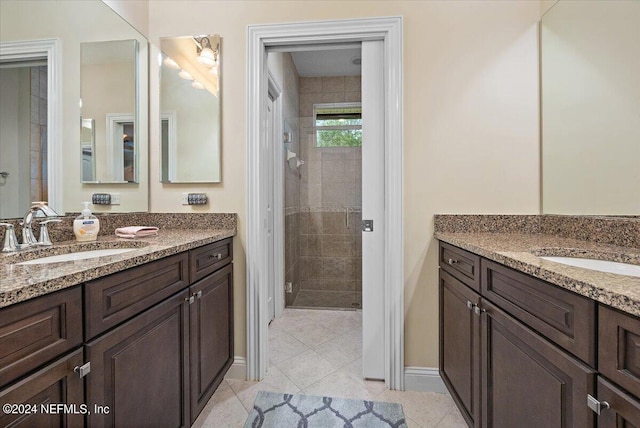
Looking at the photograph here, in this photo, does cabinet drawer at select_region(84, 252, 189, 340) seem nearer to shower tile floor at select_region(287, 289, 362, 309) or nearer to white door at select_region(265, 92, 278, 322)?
white door at select_region(265, 92, 278, 322)

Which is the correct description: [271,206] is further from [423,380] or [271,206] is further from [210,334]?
[423,380]

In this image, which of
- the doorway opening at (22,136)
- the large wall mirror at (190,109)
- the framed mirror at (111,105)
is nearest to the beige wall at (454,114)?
the large wall mirror at (190,109)

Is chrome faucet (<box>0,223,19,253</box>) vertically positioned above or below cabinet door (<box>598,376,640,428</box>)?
above

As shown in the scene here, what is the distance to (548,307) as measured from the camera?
0.82 m

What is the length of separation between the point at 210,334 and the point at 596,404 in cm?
146

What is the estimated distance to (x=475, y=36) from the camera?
1.72 m

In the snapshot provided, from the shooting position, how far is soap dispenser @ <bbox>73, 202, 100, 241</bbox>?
136cm

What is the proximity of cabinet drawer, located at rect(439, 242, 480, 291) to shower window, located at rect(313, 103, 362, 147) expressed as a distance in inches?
85.3

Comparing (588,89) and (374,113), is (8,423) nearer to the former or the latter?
(374,113)

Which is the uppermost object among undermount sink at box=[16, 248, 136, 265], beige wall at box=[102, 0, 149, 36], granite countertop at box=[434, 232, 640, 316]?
beige wall at box=[102, 0, 149, 36]

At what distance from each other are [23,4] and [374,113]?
1.65 meters

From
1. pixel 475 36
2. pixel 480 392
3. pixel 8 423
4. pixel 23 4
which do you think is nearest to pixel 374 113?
pixel 475 36

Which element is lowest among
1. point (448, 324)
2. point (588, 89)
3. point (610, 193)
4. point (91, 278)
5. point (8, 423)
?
point (448, 324)

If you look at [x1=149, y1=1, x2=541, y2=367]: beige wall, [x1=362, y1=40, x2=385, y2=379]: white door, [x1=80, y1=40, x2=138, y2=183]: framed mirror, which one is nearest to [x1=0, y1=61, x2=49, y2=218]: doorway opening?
[x1=80, y1=40, x2=138, y2=183]: framed mirror
